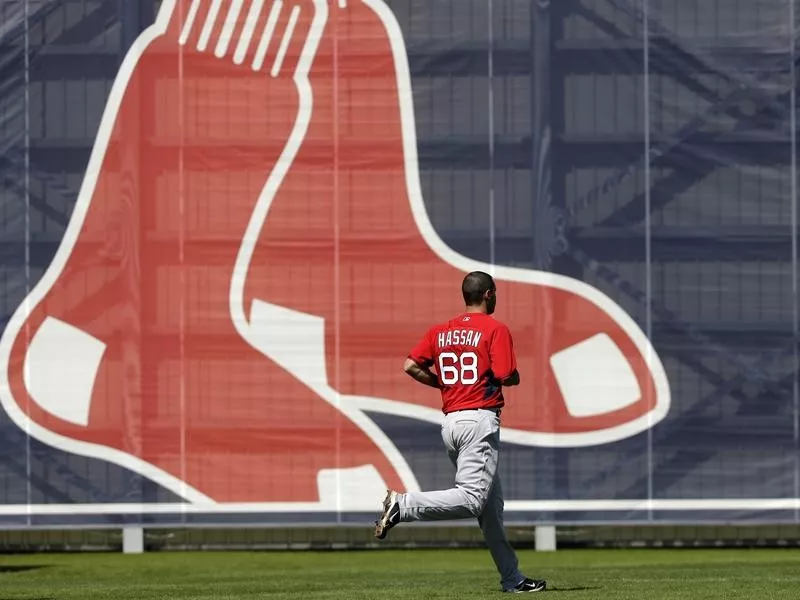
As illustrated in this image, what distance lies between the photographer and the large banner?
11977 mm

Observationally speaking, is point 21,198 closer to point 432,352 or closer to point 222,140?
point 222,140

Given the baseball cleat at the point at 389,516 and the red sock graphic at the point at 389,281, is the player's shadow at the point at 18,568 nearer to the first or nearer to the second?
the red sock graphic at the point at 389,281

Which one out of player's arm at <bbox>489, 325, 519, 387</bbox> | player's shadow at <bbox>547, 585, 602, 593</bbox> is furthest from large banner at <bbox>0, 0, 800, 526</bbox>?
player's arm at <bbox>489, 325, 519, 387</bbox>

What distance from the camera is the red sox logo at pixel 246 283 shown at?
12.1 m

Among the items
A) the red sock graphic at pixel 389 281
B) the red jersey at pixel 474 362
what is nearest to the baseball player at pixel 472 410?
the red jersey at pixel 474 362

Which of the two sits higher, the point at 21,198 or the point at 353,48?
the point at 353,48

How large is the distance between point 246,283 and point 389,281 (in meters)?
1.00

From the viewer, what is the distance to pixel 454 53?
12125 mm

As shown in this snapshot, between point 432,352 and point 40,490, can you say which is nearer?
point 432,352

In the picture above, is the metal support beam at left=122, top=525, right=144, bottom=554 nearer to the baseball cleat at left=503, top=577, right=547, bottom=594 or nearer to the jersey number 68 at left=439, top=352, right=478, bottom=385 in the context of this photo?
the baseball cleat at left=503, top=577, right=547, bottom=594

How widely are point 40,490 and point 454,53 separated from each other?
4.24m

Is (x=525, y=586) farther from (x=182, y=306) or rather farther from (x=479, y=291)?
(x=182, y=306)

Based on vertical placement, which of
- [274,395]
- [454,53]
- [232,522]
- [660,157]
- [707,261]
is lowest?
[232,522]

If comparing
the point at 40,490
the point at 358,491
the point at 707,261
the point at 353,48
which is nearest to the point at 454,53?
the point at 353,48
